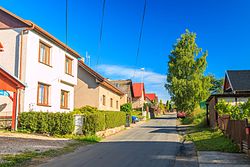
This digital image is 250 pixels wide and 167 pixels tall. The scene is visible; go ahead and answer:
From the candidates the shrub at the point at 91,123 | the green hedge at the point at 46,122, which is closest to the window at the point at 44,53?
the green hedge at the point at 46,122

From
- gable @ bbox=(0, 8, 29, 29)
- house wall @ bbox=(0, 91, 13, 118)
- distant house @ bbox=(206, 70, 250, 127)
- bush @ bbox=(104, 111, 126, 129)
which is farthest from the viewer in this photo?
distant house @ bbox=(206, 70, 250, 127)

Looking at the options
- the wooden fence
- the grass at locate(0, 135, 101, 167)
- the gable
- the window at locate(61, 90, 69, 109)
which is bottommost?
the grass at locate(0, 135, 101, 167)

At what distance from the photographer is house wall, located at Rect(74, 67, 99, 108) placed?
2955cm

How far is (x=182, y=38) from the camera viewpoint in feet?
156

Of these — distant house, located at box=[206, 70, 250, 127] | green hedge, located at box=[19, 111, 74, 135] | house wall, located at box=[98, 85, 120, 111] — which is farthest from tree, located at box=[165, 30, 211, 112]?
green hedge, located at box=[19, 111, 74, 135]

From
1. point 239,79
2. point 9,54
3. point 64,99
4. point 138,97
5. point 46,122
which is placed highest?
point 9,54

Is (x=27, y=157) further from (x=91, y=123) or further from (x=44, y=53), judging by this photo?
(x=44, y=53)

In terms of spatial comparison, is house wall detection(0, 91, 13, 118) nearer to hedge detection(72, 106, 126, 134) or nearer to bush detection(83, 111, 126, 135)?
hedge detection(72, 106, 126, 134)

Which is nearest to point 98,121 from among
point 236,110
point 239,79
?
point 236,110

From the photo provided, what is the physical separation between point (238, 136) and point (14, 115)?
12323 millimetres

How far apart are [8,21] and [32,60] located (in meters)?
3.07

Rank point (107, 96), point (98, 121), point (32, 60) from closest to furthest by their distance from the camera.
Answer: point (32, 60)
point (98, 121)
point (107, 96)

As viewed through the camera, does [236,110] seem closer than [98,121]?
Yes

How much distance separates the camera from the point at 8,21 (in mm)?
18984
